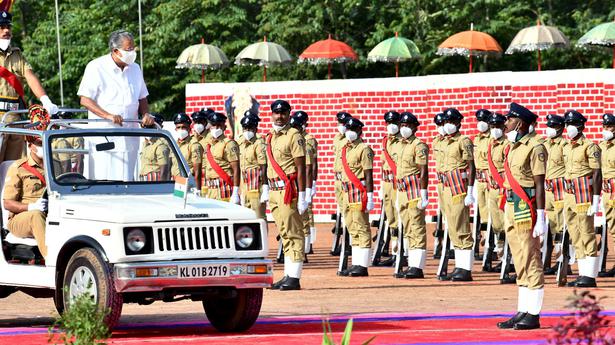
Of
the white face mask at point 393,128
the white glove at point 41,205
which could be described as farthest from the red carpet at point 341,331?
the white face mask at point 393,128

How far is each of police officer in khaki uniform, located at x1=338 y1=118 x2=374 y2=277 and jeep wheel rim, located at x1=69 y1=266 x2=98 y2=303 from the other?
7.82 meters

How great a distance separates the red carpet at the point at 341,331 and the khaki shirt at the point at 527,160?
1.33 m

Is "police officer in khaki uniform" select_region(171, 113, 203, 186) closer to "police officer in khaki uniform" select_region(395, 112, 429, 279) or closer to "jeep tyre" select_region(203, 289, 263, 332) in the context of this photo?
"police officer in khaki uniform" select_region(395, 112, 429, 279)

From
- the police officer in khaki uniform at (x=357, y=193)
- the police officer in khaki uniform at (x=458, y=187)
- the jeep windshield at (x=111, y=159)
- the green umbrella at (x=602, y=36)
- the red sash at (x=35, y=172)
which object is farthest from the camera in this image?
the green umbrella at (x=602, y=36)

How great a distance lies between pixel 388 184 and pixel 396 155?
46.8 inches

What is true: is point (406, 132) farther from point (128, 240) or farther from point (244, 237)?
point (128, 240)

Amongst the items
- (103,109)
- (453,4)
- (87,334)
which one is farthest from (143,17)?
(87,334)

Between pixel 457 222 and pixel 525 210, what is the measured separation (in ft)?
20.1

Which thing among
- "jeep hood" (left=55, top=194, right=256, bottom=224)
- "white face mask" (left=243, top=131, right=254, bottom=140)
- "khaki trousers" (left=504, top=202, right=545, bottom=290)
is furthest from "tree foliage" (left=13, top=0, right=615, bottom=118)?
"jeep hood" (left=55, top=194, right=256, bottom=224)

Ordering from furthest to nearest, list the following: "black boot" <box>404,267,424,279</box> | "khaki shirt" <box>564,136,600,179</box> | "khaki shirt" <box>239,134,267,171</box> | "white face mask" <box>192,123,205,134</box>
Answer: "white face mask" <box>192,123,205,134</box>
"khaki shirt" <box>239,134,267,171</box>
"black boot" <box>404,267,424,279</box>
"khaki shirt" <box>564,136,600,179</box>

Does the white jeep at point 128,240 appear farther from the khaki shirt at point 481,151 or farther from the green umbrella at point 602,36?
the green umbrella at point 602,36

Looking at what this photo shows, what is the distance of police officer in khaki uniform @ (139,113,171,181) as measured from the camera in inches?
581

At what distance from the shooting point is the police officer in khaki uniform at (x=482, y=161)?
2220 centimetres

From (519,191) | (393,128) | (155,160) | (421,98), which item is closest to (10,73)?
(155,160)
